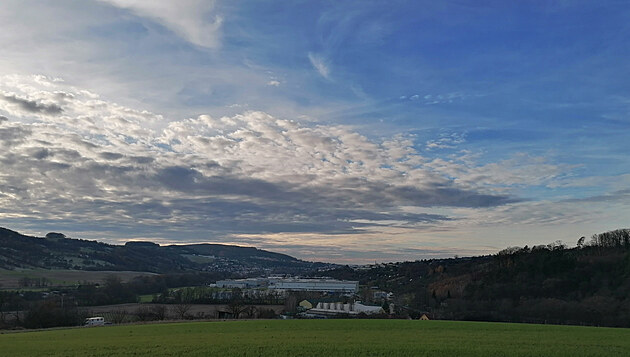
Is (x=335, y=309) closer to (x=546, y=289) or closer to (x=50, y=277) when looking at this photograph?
(x=546, y=289)

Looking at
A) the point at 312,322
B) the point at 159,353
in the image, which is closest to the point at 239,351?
the point at 159,353

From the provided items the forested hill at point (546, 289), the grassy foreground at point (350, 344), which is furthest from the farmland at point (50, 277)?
the grassy foreground at point (350, 344)

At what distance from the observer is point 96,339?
3462 centimetres

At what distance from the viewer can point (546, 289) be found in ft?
330

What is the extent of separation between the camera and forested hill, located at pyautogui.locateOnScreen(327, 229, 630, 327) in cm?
8219

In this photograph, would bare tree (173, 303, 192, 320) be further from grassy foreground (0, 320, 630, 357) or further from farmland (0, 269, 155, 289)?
farmland (0, 269, 155, 289)

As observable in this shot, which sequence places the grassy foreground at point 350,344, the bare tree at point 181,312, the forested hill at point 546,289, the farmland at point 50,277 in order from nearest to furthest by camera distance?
the grassy foreground at point 350,344
the bare tree at point 181,312
the forested hill at point 546,289
the farmland at point 50,277

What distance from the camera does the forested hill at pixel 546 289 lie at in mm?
82188

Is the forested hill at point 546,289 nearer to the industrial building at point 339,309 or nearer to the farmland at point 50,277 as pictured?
the industrial building at point 339,309

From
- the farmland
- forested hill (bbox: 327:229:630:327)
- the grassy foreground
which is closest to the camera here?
the grassy foreground

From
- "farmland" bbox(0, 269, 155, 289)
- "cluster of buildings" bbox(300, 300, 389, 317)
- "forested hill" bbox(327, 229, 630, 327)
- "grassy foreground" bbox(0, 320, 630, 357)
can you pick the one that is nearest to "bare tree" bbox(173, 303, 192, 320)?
"cluster of buildings" bbox(300, 300, 389, 317)

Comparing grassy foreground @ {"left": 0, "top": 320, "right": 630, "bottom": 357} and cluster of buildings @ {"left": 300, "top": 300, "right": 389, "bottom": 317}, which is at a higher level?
grassy foreground @ {"left": 0, "top": 320, "right": 630, "bottom": 357}

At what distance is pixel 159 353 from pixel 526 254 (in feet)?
373

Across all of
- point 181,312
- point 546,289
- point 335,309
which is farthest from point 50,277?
point 546,289
